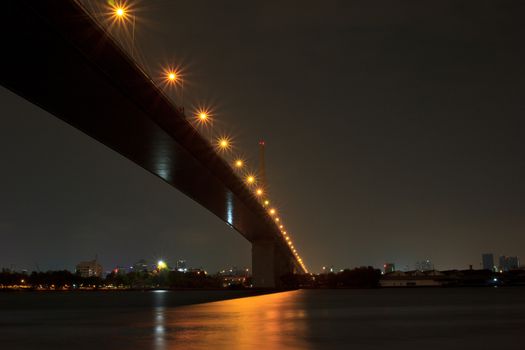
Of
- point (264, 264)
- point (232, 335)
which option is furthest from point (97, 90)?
point (264, 264)

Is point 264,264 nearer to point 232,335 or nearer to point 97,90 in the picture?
point 97,90

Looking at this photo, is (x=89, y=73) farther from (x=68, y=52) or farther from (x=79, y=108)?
(x=79, y=108)

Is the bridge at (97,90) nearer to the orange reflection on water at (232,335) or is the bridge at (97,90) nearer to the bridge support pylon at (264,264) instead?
the orange reflection on water at (232,335)

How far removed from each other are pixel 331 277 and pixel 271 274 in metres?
27.8

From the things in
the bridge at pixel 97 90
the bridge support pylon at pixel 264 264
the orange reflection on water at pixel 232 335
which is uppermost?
the bridge at pixel 97 90

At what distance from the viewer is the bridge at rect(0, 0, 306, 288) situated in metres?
23.6

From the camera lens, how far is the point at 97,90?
30531 mm

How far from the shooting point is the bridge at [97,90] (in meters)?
23.6

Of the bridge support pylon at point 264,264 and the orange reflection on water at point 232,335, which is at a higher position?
the bridge support pylon at point 264,264

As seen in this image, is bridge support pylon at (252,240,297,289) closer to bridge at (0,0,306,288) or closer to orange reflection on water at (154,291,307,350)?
bridge at (0,0,306,288)

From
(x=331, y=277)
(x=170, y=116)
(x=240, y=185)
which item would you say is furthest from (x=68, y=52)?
(x=331, y=277)

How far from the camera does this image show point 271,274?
88.4m

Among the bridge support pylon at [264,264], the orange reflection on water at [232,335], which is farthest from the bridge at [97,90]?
the bridge support pylon at [264,264]

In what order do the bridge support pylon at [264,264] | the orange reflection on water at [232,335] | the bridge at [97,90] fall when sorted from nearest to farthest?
the orange reflection on water at [232,335] < the bridge at [97,90] < the bridge support pylon at [264,264]
